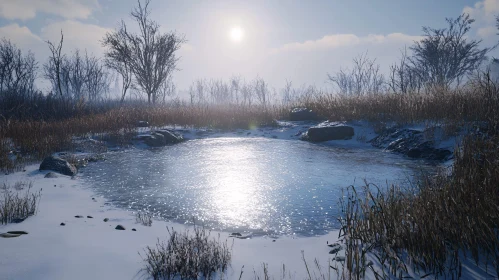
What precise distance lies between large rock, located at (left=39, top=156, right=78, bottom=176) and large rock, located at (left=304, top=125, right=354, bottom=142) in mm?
9365

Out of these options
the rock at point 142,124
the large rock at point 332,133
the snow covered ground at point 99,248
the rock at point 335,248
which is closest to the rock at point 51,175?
the snow covered ground at point 99,248

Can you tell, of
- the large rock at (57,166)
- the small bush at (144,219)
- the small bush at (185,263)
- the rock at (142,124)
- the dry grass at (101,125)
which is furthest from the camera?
the rock at (142,124)

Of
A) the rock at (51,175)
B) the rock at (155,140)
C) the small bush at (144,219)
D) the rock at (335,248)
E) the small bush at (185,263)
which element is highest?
the rock at (155,140)

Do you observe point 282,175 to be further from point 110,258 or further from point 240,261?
point 110,258

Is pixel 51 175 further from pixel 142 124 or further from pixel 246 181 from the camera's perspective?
pixel 142 124

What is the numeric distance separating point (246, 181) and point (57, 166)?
4.48m

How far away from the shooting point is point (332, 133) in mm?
12398

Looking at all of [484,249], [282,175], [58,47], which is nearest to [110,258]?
[484,249]

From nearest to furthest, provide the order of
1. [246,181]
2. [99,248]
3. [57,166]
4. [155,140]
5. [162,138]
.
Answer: [99,248] → [246,181] → [57,166] → [155,140] → [162,138]

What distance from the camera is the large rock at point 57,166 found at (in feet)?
21.3

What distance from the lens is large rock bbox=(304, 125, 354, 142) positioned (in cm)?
1237

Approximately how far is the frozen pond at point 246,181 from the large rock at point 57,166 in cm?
34

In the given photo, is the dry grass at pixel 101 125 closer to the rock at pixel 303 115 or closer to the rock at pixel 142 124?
the rock at pixel 142 124

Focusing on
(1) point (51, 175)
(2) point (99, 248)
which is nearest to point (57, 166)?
(1) point (51, 175)
